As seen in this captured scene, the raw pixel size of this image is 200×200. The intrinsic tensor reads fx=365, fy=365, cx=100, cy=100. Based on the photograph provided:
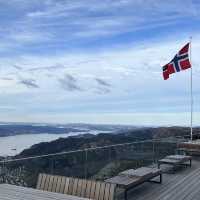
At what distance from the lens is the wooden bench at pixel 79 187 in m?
5.22

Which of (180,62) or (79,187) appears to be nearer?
(79,187)

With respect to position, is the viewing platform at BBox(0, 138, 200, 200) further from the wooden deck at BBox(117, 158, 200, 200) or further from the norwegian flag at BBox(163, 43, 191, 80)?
the norwegian flag at BBox(163, 43, 191, 80)

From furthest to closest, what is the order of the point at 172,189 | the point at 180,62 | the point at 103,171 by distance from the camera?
the point at 180,62 < the point at 103,171 < the point at 172,189

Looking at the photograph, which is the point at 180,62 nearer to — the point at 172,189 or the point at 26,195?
the point at 172,189

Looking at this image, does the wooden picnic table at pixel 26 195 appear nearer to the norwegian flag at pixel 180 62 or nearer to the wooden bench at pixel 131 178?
the wooden bench at pixel 131 178

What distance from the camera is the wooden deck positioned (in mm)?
7391

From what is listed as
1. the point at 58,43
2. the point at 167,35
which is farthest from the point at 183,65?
the point at 58,43

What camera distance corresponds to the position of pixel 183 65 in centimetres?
1297

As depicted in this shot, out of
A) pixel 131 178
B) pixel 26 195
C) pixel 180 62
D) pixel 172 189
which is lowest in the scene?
pixel 172 189

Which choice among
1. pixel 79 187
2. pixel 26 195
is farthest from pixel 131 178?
pixel 26 195

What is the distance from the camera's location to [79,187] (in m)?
5.55

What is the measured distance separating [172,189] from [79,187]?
3.26 m

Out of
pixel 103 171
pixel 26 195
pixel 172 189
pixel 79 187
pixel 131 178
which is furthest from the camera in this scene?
pixel 103 171

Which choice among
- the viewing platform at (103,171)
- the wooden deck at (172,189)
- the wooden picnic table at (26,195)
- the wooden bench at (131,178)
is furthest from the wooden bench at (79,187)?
the wooden deck at (172,189)
